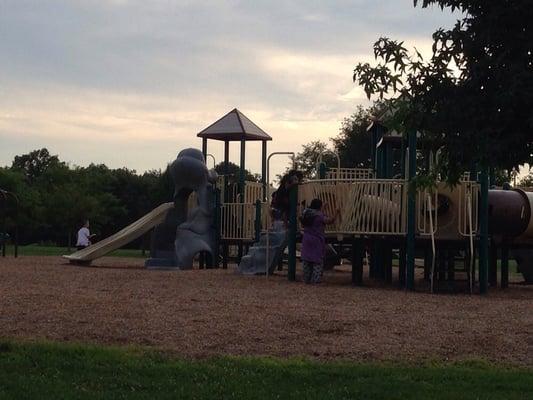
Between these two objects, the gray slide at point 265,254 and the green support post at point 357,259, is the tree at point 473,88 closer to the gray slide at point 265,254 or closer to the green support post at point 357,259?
the green support post at point 357,259

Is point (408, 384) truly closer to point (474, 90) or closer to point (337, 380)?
point (337, 380)

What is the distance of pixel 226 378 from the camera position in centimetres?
700

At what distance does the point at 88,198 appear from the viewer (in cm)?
6109

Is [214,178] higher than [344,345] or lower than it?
higher

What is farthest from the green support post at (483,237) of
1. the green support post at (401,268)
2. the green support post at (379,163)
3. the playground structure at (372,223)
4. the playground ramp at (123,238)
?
the playground ramp at (123,238)

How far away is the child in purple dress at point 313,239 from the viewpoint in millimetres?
16016

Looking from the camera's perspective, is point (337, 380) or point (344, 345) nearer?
point (337, 380)

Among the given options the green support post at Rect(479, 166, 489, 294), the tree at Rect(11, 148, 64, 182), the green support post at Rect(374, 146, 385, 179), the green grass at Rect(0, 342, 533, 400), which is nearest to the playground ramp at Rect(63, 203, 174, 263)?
the green support post at Rect(374, 146, 385, 179)

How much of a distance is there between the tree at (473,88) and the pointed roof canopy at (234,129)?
18.0 m

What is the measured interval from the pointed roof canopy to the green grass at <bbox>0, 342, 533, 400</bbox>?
17.9 meters

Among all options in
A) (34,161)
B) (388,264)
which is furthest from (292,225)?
(34,161)

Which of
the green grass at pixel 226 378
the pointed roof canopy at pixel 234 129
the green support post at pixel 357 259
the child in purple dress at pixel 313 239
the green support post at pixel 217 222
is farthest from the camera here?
the pointed roof canopy at pixel 234 129

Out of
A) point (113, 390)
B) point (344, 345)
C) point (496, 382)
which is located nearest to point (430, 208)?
point (344, 345)

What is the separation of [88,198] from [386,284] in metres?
45.8
